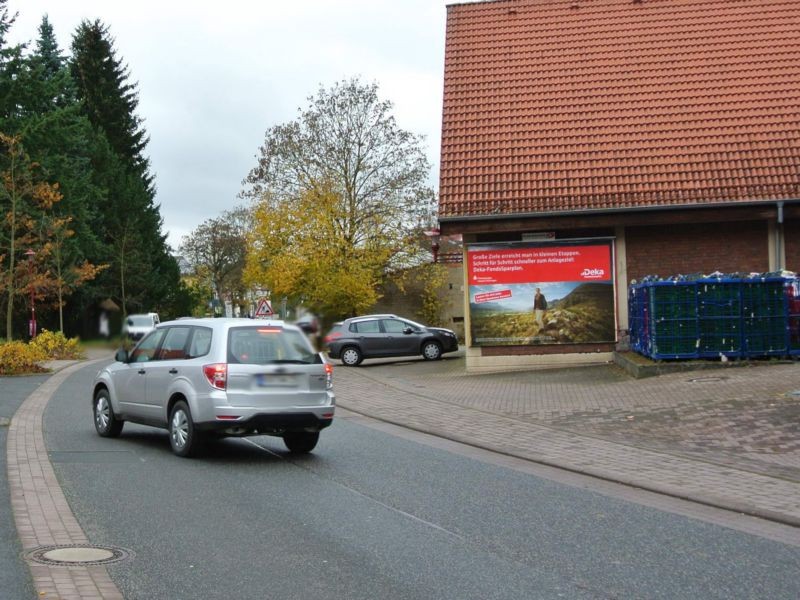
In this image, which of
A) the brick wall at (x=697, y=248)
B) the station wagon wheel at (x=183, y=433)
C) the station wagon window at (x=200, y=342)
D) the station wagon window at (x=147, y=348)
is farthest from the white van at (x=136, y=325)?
the brick wall at (x=697, y=248)

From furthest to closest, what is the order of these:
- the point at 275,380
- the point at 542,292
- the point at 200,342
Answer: the point at 542,292 → the point at 200,342 → the point at 275,380

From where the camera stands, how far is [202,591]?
5855mm

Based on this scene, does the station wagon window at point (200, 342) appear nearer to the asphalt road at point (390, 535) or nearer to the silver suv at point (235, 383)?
the silver suv at point (235, 383)

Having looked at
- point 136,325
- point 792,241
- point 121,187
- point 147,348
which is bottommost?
point 147,348

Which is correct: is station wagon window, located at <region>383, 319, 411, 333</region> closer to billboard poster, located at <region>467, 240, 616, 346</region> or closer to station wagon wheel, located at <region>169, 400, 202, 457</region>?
billboard poster, located at <region>467, 240, 616, 346</region>

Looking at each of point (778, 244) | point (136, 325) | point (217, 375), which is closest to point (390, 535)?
point (136, 325)

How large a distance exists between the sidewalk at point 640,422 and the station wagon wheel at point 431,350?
9.05 meters

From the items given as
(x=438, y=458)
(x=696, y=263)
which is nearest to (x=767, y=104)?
(x=696, y=263)

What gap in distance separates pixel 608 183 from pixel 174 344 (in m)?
15.3

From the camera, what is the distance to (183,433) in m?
11.5

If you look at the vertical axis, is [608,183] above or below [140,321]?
above

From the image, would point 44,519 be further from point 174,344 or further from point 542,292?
point 542,292

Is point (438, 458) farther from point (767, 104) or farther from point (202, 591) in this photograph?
point (767, 104)

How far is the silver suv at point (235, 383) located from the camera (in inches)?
434
